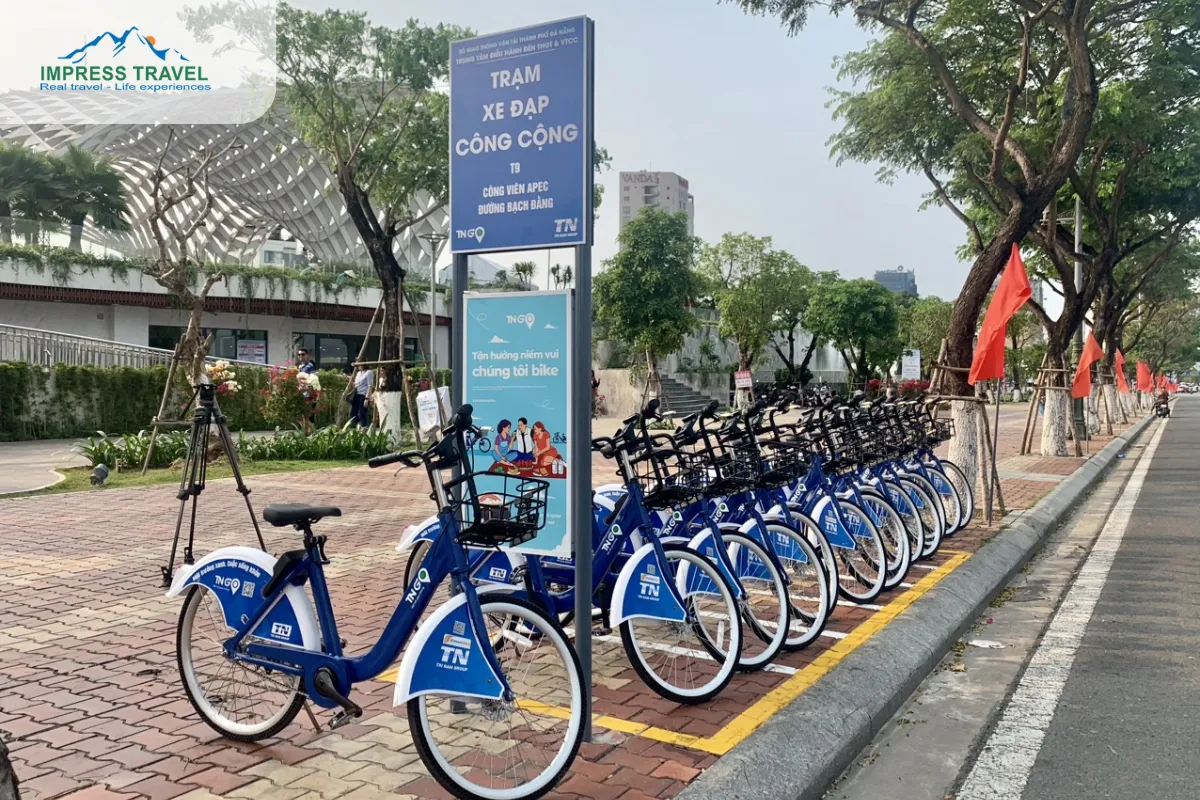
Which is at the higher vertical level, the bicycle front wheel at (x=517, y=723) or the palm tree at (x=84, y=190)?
the palm tree at (x=84, y=190)

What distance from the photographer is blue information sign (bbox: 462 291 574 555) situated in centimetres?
421

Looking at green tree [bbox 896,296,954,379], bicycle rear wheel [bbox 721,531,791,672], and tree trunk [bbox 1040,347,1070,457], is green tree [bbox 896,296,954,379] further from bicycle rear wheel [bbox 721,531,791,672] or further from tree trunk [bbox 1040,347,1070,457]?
bicycle rear wheel [bbox 721,531,791,672]

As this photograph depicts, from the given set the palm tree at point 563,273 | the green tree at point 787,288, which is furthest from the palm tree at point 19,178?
the green tree at point 787,288

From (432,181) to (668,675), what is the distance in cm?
1760

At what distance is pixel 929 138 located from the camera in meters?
15.7

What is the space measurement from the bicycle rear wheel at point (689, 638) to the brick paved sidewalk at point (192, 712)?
11 cm

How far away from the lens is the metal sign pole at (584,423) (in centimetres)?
382

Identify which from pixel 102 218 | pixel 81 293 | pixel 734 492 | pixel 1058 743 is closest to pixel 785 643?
pixel 734 492

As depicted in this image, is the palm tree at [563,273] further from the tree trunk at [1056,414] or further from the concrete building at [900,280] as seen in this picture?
the concrete building at [900,280]

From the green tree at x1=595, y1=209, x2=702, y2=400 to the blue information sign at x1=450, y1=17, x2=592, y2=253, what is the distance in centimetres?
2864

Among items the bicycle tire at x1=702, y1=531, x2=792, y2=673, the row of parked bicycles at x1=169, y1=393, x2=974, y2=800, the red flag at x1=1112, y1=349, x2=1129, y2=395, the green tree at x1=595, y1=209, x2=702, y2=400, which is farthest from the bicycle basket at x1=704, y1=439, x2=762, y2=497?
the red flag at x1=1112, y1=349, x2=1129, y2=395

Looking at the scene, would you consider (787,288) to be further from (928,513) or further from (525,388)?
(525,388)

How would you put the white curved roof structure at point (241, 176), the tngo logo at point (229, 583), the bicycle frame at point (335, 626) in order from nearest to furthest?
1. the bicycle frame at point (335, 626)
2. the tngo logo at point (229, 583)
3. the white curved roof structure at point (241, 176)

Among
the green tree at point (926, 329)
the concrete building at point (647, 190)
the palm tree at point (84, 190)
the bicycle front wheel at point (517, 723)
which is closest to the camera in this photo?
the bicycle front wheel at point (517, 723)
